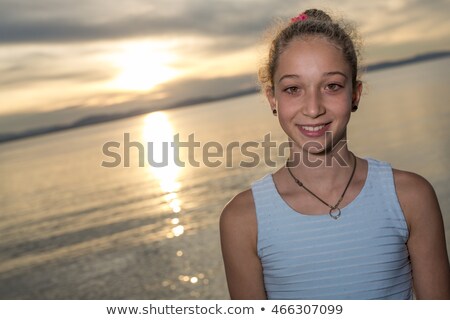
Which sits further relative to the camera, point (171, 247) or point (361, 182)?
point (171, 247)

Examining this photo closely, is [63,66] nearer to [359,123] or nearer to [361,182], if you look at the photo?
[359,123]

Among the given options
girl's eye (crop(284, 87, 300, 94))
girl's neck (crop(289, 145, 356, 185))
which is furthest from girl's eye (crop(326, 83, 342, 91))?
girl's neck (crop(289, 145, 356, 185))

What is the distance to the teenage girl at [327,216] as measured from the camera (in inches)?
91.8

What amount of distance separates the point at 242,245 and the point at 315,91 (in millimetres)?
717

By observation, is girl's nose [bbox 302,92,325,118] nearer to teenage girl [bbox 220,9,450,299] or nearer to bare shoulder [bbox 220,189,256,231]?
teenage girl [bbox 220,9,450,299]

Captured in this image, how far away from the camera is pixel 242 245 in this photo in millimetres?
2381

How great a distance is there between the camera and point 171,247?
874 inches

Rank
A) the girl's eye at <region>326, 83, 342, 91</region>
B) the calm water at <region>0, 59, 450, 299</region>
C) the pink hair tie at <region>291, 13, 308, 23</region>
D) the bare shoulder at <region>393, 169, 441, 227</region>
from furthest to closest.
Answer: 1. the calm water at <region>0, 59, 450, 299</region>
2. the pink hair tie at <region>291, 13, 308, 23</region>
3. the girl's eye at <region>326, 83, 342, 91</region>
4. the bare shoulder at <region>393, 169, 441, 227</region>

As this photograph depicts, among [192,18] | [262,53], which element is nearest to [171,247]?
[262,53]

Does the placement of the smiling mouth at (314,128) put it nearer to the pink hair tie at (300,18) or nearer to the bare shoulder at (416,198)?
the bare shoulder at (416,198)

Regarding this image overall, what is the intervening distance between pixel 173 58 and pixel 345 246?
2183 inches

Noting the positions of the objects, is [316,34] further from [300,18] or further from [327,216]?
[327,216]

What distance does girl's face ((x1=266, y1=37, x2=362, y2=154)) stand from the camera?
2.38 metres
